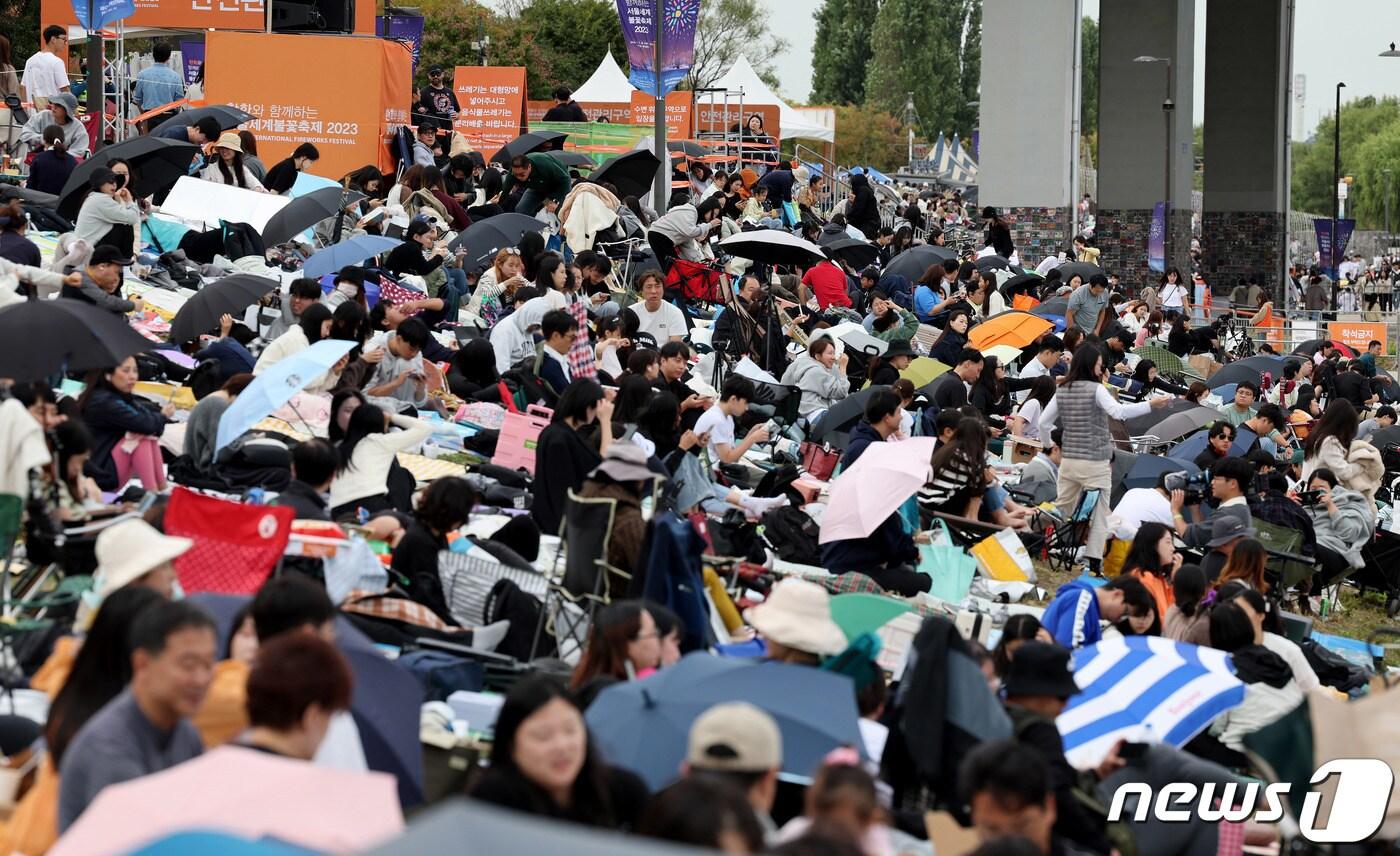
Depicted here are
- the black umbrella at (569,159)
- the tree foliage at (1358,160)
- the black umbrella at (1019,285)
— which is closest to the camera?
the black umbrella at (569,159)

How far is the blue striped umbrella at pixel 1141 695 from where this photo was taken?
7984mm

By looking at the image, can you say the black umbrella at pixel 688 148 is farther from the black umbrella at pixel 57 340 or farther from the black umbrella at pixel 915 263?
the black umbrella at pixel 57 340

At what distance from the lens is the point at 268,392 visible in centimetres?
1047

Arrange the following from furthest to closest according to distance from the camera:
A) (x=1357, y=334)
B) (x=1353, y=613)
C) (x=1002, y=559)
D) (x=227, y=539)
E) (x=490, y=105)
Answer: (x=1357, y=334), (x=490, y=105), (x=1353, y=613), (x=1002, y=559), (x=227, y=539)

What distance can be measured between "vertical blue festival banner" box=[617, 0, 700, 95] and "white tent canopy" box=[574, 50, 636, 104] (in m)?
19.9

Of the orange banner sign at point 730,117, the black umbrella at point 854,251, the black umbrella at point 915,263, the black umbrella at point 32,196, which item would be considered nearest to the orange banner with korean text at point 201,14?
the orange banner sign at point 730,117

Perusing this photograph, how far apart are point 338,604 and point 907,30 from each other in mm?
102012

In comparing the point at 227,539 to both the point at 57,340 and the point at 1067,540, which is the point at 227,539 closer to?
the point at 57,340

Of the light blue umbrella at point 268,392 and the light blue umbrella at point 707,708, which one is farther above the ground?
the light blue umbrella at point 268,392

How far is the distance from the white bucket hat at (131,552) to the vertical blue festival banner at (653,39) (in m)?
17.5

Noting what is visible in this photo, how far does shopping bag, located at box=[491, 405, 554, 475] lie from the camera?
12977mm

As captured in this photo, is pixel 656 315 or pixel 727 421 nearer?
pixel 727 421

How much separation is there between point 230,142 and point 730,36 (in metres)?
77.3

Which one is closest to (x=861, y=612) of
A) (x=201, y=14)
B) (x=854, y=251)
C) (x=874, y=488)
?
(x=874, y=488)
